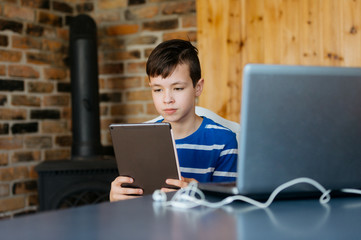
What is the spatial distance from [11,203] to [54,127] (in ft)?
1.88

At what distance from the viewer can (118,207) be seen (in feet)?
2.82

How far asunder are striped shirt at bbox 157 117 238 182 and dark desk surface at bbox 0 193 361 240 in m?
0.79

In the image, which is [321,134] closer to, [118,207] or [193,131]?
[118,207]

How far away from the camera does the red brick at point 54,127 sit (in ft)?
10.1

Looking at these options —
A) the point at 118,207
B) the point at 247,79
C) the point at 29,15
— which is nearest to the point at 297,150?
the point at 247,79

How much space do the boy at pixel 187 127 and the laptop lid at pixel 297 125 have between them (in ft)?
2.61

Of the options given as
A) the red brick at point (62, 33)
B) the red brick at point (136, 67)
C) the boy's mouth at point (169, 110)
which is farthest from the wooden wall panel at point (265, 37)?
the red brick at point (62, 33)

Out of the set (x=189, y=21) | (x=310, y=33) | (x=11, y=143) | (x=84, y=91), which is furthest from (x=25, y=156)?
(x=310, y=33)

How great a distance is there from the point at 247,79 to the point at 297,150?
0.17 metres

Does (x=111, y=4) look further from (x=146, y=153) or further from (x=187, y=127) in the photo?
(x=146, y=153)

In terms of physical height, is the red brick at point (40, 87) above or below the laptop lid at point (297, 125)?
→ above

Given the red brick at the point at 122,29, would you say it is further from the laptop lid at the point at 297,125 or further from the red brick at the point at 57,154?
the laptop lid at the point at 297,125

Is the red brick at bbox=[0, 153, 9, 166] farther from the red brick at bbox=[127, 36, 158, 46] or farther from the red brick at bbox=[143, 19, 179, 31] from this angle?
the red brick at bbox=[143, 19, 179, 31]

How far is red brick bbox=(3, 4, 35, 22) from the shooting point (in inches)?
114
